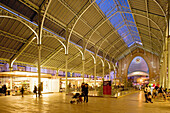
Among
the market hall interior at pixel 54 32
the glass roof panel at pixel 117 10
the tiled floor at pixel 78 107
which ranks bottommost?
the tiled floor at pixel 78 107

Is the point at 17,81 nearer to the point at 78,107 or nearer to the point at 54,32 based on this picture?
the point at 54,32

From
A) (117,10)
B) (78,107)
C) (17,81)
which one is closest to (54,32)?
(17,81)

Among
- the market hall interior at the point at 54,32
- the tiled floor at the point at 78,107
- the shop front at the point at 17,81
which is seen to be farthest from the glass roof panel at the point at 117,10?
the tiled floor at the point at 78,107

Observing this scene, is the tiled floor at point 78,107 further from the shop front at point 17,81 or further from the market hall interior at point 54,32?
the shop front at point 17,81

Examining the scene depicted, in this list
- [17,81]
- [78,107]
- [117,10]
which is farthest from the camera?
[117,10]

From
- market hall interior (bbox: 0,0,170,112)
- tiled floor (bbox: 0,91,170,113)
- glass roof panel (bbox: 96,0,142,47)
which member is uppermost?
glass roof panel (bbox: 96,0,142,47)

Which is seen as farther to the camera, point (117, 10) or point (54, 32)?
point (117, 10)

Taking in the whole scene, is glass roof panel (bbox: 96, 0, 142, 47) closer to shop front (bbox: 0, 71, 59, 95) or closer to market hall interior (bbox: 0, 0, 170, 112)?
market hall interior (bbox: 0, 0, 170, 112)

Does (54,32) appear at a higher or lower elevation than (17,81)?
higher

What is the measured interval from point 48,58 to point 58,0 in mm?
18922

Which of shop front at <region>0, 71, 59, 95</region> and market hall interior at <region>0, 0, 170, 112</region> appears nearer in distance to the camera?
market hall interior at <region>0, 0, 170, 112</region>

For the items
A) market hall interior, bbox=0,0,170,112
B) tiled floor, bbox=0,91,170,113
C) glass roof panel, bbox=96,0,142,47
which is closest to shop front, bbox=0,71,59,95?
market hall interior, bbox=0,0,170,112

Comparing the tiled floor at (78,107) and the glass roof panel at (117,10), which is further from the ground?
the glass roof panel at (117,10)

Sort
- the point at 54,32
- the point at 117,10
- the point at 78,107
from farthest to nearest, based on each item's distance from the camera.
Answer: the point at 117,10 → the point at 54,32 → the point at 78,107
